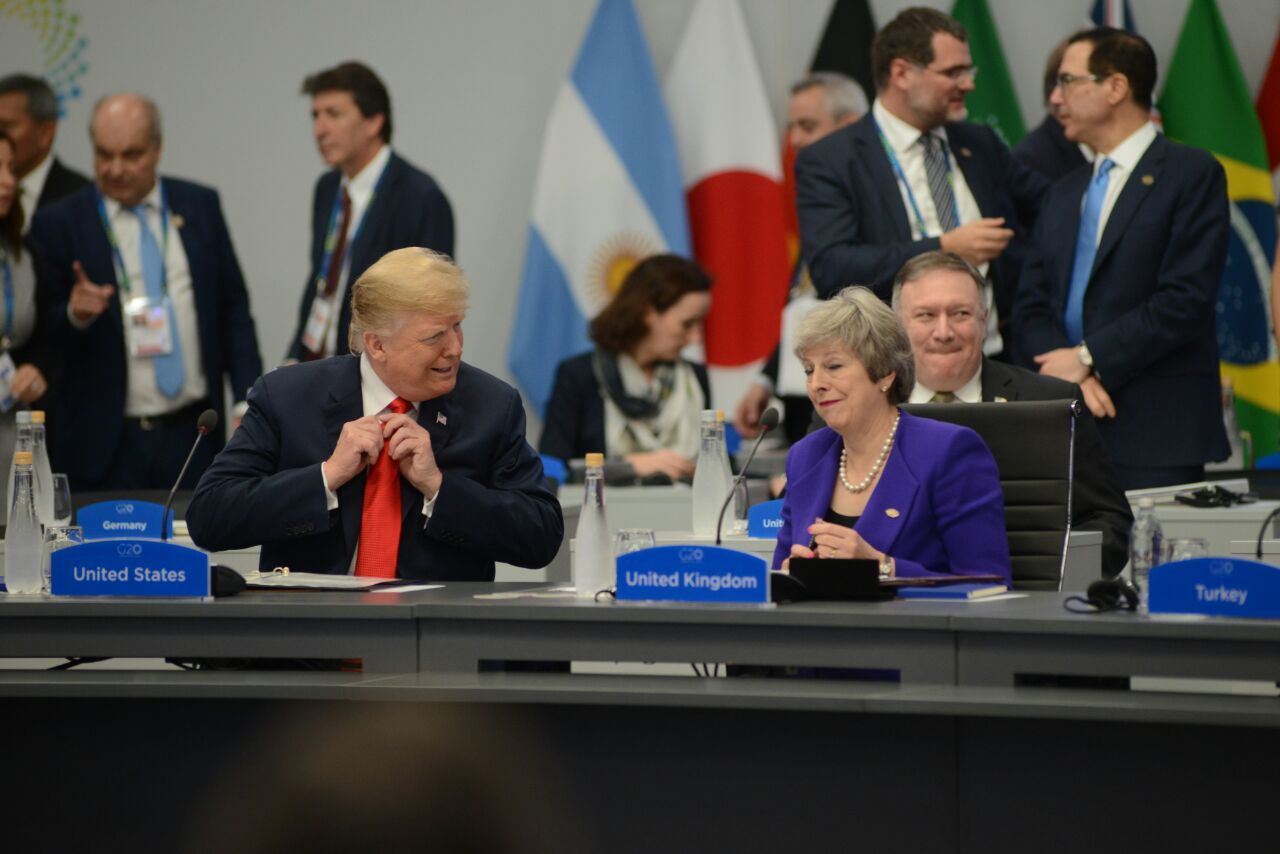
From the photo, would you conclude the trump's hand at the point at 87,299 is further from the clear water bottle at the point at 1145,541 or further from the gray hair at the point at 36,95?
the clear water bottle at the point at 1145,541

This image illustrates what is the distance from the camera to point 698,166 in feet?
23.3

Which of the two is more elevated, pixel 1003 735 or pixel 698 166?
pixel 698 166

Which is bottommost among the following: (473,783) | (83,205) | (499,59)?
(473,783)

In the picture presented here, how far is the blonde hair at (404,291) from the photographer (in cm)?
301

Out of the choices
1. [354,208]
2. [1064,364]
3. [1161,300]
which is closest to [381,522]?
[1064,364]

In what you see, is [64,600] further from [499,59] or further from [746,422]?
[499,59]

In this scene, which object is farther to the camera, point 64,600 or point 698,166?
point 698,166

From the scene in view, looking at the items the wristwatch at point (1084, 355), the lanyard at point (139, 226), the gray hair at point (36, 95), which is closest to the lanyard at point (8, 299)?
the lanyard at point (139, 226)

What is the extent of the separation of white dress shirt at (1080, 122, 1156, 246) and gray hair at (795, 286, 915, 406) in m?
1.81

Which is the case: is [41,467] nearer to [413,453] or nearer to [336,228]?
[413,453]

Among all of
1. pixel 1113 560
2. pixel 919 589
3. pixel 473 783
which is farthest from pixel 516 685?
pixel 1113 560

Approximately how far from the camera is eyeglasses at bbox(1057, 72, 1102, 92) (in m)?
4.68

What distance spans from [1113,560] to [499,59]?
4.54m

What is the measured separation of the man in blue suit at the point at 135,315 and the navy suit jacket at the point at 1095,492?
304 centimetres
